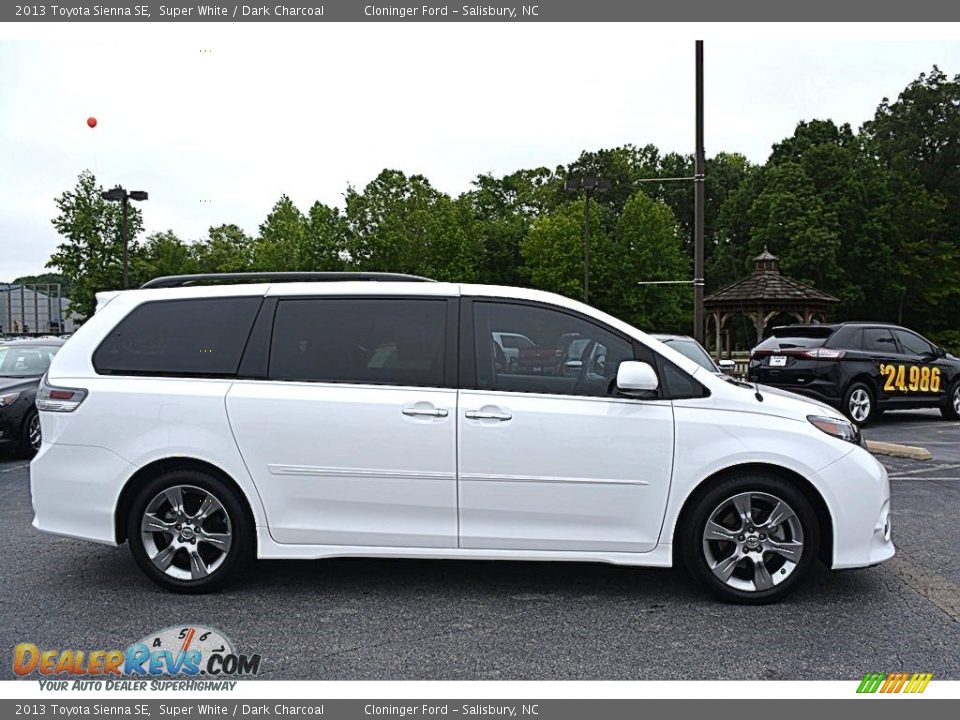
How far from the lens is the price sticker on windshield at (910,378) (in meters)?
12.8

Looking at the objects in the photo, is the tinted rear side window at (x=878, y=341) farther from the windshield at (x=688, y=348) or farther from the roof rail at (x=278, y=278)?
the roof rail at (x=278, y=278)

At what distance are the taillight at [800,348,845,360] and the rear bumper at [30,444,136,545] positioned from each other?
34.5 ft

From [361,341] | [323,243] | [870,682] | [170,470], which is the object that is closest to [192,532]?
[170,470]

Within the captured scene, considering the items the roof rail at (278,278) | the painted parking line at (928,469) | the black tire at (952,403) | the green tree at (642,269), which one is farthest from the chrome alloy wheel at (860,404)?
the green tree at (642,269)

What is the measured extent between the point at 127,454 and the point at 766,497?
3.63 m

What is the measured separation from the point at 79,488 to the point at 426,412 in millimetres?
2114

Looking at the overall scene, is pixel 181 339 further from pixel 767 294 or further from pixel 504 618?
pixel 767 294

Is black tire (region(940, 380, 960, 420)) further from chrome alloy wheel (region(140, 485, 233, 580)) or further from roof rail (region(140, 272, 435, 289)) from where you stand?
chrome alloy wheel (region(140, 485, 233, 580))

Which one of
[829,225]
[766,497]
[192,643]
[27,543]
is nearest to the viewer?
[192,643]

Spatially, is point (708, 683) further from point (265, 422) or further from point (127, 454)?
point (127, 454)

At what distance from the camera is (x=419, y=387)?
4672 millimetres

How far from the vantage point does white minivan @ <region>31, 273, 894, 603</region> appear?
4.56 metres

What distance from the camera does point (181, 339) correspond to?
195 inches
